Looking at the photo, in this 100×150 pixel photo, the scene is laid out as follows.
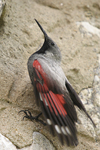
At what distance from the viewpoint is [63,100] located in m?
1.81

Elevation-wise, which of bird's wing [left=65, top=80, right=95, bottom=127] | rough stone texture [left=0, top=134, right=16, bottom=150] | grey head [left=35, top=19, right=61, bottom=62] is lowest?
bird's wing [left=65, top=80, right=95, bottom=127]

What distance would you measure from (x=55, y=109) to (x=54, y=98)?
12cm

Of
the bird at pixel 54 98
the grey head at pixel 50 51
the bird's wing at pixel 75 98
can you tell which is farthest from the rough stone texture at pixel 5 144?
the grey head at pixel 50 51

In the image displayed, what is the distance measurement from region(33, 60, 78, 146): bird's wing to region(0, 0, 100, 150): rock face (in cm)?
24

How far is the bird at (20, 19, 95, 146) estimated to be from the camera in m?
1.62

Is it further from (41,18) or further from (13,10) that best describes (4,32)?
(41,18)

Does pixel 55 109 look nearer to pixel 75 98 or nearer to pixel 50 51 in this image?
pixel 75 98

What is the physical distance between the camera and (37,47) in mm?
2580

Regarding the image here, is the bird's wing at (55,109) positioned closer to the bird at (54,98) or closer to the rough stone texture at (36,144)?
the bird at (54,98)

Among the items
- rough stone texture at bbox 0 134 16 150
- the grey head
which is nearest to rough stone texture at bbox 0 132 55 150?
rough stone texture at bbox 0 134 16 150

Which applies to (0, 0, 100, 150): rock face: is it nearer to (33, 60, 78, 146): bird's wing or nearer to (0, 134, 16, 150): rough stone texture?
(0, 134, 16, 150): rough stone texture

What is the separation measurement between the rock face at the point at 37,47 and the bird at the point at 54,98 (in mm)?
174

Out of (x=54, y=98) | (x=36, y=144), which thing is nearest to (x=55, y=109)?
(x=54, y=98)

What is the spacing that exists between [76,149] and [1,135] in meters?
0.76
